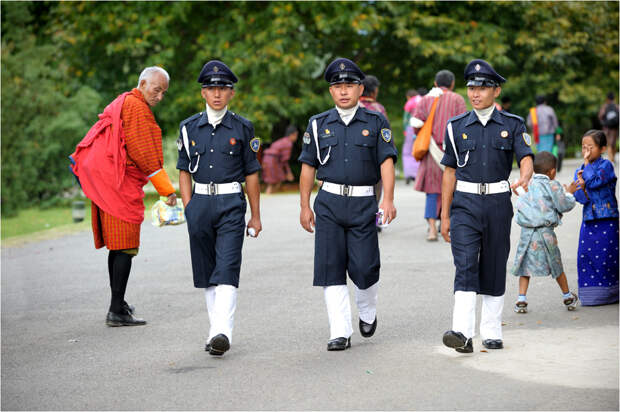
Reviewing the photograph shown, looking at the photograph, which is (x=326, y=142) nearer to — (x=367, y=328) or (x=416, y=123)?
(x=367, y=328)

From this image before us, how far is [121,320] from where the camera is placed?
26.4 ft

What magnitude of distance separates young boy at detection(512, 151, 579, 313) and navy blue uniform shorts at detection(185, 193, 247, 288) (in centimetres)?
251

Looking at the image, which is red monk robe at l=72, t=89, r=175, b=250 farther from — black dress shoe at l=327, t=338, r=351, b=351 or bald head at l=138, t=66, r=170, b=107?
black dress shoe at l=327, t=338, r=351, b=351

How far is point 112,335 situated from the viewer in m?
7.70

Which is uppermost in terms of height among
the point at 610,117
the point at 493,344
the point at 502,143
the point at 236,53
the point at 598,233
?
the point at 236,53

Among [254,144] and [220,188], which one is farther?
[254,144]

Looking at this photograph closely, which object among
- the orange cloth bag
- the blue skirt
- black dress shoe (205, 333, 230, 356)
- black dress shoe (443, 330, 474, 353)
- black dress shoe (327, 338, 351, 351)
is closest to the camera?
black dress shoe (443, 330, 474, 353)

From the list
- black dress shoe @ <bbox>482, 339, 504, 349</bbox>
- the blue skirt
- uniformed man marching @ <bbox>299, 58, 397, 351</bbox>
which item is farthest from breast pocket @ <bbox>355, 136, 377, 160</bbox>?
the blue skirt

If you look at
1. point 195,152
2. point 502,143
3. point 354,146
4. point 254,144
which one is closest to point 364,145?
point 354,146

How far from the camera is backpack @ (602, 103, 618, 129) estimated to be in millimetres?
25750

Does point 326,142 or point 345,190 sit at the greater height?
point 326,142

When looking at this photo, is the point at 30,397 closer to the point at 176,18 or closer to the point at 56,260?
the point at 56,260

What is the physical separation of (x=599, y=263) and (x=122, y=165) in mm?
3890

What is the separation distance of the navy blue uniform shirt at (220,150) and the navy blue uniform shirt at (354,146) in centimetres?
41
